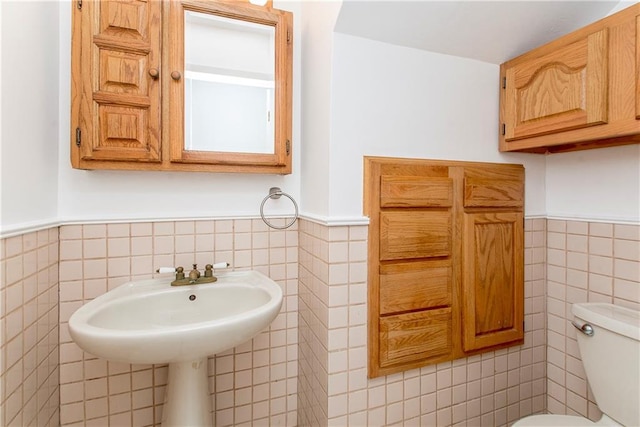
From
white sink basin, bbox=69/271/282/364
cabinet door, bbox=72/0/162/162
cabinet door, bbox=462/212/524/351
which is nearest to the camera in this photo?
white sink basin, bbox=69/271/282/364

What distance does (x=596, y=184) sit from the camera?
133 centimetres

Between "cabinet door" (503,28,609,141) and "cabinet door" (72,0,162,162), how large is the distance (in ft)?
4.72

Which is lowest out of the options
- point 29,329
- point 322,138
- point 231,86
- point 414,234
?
point 29,329

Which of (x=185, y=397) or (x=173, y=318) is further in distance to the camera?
(x=173, y=318)

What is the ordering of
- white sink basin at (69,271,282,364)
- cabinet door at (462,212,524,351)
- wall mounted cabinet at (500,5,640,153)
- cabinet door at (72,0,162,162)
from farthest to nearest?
cabinet door at (462,212,524,351), cabinet door at (72,0,162,162), wall mounted cabinet at (500,5,640,153), white sink basin at (69,271,282,364)

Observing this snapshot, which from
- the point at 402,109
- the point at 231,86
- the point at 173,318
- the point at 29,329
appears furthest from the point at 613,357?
the point at 29,329

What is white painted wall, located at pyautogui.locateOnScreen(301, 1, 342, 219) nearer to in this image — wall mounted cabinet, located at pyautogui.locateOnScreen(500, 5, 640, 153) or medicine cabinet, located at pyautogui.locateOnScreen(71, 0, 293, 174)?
medicine cabinet, located at pyautogui.locateOnScreen(71, 0, 293, 174)

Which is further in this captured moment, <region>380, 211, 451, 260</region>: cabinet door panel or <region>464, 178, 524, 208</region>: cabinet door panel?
<region>464, 178, 524, 208</region>: cabinet door panel

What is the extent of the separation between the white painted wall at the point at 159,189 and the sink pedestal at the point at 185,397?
594 millimetres

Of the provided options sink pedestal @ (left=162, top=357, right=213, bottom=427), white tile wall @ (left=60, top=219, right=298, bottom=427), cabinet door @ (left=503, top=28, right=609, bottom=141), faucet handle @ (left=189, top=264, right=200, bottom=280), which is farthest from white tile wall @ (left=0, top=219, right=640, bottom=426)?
cabinet door @ (left=503, top=28, right=609, bottom=141)

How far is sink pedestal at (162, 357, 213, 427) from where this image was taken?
1093mm

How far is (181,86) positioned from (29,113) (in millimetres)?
470

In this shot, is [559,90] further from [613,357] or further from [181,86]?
[181,86]

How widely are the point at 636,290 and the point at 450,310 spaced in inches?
26.6
